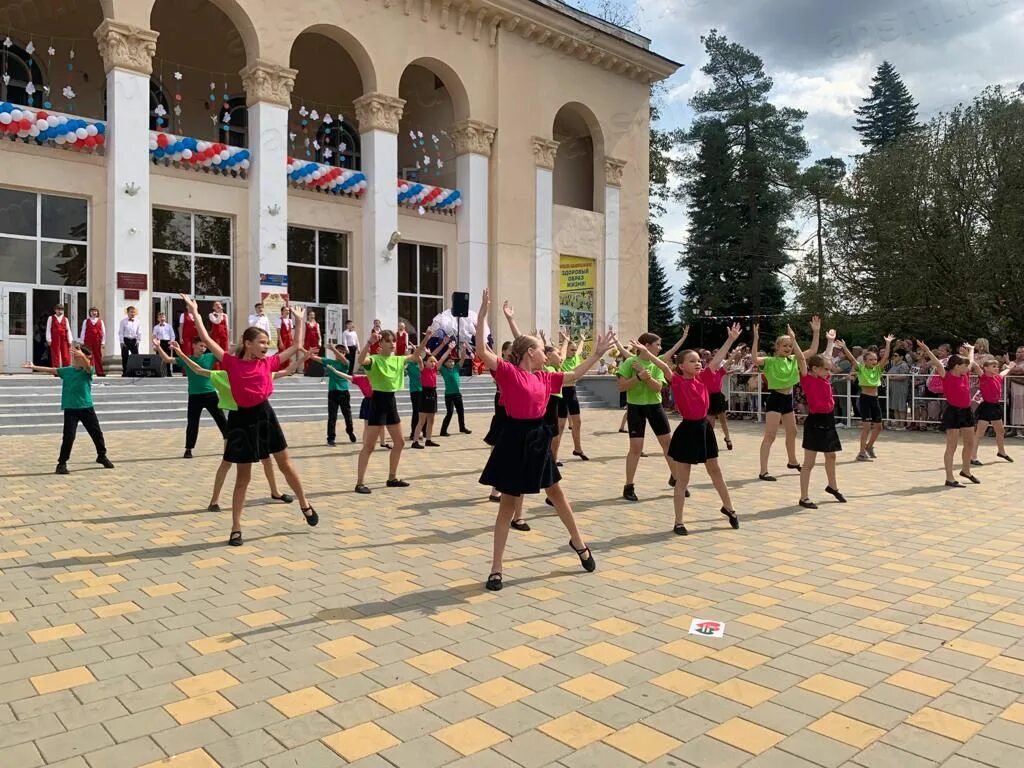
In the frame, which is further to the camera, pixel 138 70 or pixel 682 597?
pixel 138 70

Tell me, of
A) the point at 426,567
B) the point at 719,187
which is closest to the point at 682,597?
the point at 426,567

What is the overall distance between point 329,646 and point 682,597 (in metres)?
2.37

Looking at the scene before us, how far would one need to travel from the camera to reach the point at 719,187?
46.8 metres

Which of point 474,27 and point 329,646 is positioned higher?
point 474,27

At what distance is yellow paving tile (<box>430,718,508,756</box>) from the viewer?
10.7ft

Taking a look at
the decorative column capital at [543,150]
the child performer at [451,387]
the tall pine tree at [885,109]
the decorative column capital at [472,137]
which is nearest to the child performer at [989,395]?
the child performer at [451,387]

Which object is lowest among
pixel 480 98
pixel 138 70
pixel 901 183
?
pixel 901 183

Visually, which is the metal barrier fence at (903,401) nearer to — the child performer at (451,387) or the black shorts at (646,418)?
the child performer at (451,387)

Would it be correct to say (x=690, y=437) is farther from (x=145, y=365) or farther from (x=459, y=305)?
(x=145, y=365)

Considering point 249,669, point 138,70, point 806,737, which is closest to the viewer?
point 806,737

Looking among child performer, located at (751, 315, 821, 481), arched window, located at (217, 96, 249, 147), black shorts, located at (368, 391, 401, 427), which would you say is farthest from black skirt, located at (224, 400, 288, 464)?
arched window, located at (217, 96, 249, 147)

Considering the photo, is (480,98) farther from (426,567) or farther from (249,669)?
(249,669)

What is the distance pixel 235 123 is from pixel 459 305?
35.5 ft

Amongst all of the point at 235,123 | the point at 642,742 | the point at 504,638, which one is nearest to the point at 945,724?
the point at 642,742
